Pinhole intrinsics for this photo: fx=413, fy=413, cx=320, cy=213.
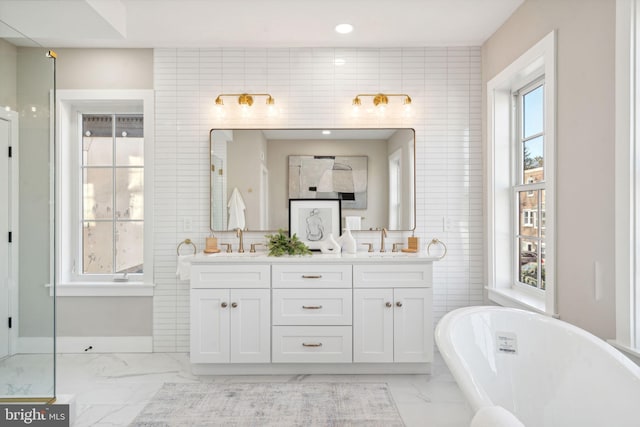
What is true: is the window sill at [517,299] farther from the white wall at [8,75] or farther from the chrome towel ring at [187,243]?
the white wall at [8,75]

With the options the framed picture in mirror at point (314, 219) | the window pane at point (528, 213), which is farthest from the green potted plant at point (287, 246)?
the window pane at point (528, 213)

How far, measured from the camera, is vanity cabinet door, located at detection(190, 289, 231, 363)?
2914 mm

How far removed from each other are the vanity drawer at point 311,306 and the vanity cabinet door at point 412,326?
354mm

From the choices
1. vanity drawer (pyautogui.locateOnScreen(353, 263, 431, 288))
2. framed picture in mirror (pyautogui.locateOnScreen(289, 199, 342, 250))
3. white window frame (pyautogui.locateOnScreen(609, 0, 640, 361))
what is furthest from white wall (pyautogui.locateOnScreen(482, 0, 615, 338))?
framed picture in mirror (pyautogui.locateOnScreen(289, 199, 342, 250))

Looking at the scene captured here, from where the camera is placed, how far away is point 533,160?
2908 millimetres

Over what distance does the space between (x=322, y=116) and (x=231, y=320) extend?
70.0 inches

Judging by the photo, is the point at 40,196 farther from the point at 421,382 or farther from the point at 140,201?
the point at 421,382

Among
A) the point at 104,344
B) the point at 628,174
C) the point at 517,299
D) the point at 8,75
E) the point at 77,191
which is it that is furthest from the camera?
the point at 77,191

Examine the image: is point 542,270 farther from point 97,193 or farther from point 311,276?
point 97,193

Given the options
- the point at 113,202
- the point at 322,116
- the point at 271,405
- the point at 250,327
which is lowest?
the point at 271,405

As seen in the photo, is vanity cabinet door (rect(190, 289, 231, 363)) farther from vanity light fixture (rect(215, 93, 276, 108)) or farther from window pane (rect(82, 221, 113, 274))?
vanity light fixture (rect(215, 93, 276, 108))

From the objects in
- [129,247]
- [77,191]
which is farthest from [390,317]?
[77,191]

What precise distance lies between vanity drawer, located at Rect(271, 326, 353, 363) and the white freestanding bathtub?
3.77 feet

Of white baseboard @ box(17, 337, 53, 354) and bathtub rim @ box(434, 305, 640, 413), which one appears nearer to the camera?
bathtub rim @ box(434, 305, 640, 413)
